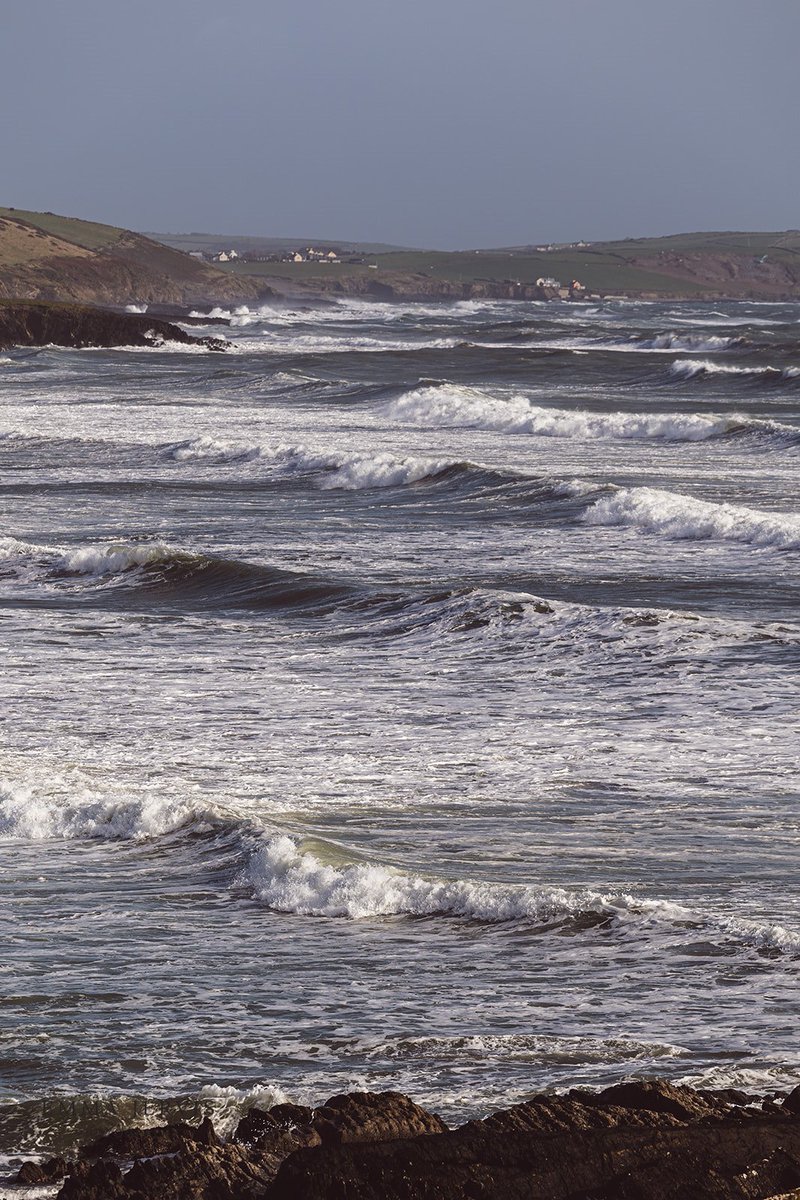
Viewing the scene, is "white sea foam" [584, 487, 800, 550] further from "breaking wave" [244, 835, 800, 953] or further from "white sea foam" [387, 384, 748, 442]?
"breaking wave" [244, 835, 800, 953]

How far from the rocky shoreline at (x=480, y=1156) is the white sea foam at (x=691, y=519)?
1742cm

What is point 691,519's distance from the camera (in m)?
24.1

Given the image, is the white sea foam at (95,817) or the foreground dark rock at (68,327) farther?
the foreground dark rock at (68,327)

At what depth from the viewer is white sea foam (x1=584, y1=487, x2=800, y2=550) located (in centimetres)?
2281

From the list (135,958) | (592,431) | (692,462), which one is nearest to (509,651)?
(135,958)

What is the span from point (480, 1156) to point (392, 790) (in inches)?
242

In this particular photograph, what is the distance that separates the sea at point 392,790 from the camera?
6.70m

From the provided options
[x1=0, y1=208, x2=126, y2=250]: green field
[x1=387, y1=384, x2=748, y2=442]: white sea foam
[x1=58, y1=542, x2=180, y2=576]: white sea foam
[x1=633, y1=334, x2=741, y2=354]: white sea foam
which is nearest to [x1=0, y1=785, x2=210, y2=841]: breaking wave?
[x1=58, y1=542, x2=180, y2=576]: white sea foam

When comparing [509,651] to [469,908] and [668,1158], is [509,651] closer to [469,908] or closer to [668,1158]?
[469,908]

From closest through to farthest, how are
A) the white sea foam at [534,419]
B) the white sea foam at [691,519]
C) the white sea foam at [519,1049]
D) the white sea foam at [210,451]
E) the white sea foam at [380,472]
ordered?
the white sea foam at [519,1049] → the white sea foam at [691,519] → the white sea foam at [380,472] → the white sea foam at [210,451] → the white sea foam at [534,419]

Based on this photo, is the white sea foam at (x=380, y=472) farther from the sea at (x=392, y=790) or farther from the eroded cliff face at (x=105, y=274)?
the eroded cliff face at (x=105, y=274)

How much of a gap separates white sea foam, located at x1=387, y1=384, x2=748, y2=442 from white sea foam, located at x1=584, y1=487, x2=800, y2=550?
13878 mm

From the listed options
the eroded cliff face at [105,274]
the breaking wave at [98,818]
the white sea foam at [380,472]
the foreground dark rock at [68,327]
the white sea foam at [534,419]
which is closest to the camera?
the breaking wave at [98,818]

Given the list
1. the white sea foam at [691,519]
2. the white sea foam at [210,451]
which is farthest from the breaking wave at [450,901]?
the white sea foam at [210,451]
